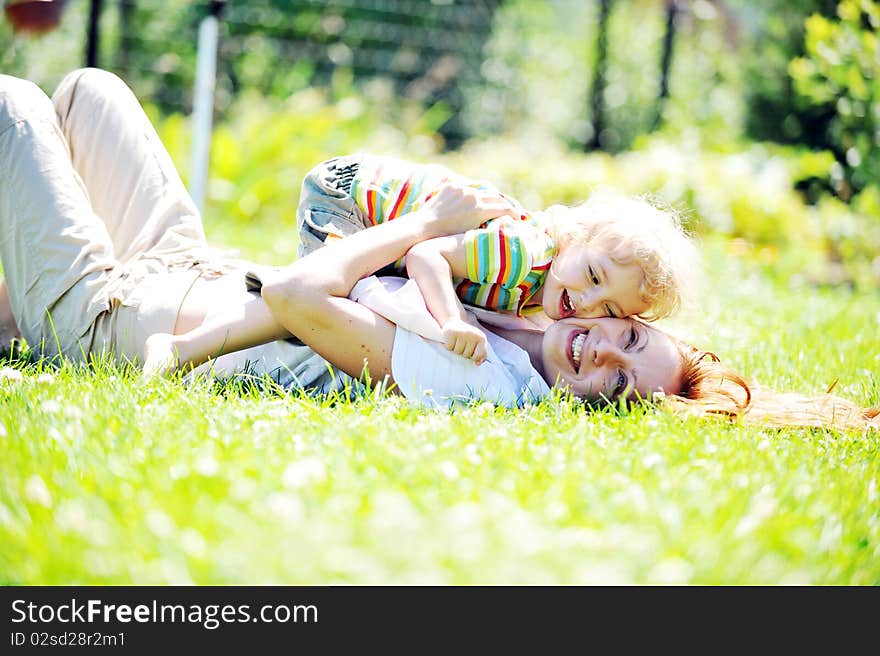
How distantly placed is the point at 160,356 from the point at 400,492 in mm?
1153

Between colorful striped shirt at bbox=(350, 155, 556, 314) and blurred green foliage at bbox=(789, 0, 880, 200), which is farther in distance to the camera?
blurred green foliage at bbox=(789, 0, 880, 200)

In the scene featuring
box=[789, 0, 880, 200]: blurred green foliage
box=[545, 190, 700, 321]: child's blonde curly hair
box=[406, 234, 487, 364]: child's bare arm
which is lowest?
box=[406, 234, 487, 364]: child's bare arm

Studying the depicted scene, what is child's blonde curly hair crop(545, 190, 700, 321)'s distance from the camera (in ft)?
8.94

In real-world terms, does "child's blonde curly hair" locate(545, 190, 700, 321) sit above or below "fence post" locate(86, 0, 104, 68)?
below

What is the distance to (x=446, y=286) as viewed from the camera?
105 inches

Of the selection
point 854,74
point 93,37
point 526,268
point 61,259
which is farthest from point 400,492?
point 93,37

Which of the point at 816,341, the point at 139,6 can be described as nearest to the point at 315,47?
the point at 139,6

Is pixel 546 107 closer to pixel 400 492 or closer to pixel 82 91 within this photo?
pixel 82 91

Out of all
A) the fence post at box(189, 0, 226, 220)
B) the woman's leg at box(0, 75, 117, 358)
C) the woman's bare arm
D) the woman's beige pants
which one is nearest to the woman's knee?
the woman's beige pants

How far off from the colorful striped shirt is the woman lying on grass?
11cm

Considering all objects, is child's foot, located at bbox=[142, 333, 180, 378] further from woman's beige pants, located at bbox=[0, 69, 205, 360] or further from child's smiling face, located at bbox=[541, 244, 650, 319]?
child's smiling face, located at bbox=[541, 244, 650, 319]

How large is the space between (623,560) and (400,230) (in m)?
1.39
